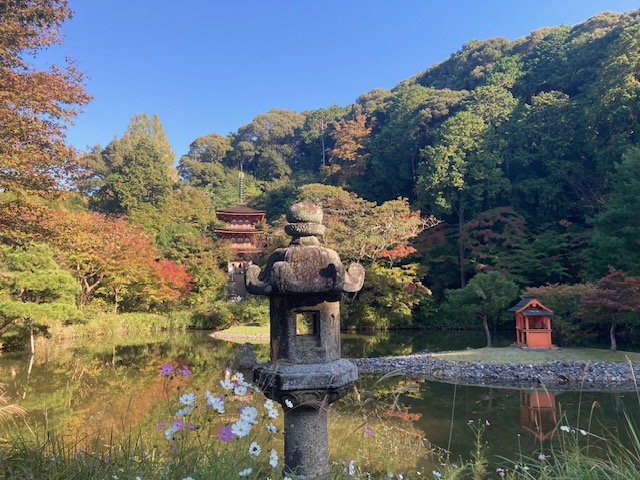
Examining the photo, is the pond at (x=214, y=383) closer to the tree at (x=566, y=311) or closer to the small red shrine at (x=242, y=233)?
the tree at (x=566, y=311)

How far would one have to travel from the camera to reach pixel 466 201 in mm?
18719

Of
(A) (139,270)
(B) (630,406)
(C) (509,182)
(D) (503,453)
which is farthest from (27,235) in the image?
(C) (509,182)

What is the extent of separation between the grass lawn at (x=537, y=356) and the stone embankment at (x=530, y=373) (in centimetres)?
26

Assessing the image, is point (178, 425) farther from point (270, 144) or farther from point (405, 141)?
point (270, 144)

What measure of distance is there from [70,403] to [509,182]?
688 inches

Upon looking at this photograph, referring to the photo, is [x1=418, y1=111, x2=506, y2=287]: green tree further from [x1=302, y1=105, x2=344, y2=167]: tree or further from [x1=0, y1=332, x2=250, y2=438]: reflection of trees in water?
[x1=302, y1=105, x2=344, y2=167]: tree

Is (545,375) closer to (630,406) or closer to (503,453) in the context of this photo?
(630,406)

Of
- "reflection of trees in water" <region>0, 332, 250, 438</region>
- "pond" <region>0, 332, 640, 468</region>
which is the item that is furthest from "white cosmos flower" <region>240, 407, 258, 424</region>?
"reflection of trees in water" <region>0, 332, 250, 438</region>

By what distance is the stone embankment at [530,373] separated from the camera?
7.70 metres

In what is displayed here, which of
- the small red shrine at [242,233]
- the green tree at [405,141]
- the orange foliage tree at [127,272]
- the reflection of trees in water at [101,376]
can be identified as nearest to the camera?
the reflection of trees in water at [101,376]

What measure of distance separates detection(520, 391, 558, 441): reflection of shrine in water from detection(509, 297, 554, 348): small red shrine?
2540mm

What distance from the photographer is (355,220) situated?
16234 mm

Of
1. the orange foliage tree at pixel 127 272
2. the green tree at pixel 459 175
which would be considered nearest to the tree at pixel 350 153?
the green tree at pixel 459 175

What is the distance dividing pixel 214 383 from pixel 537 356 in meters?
6.80
